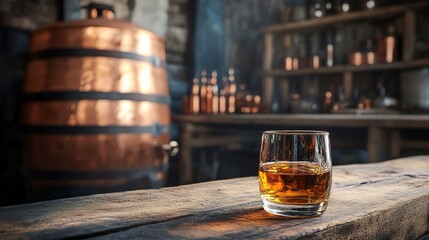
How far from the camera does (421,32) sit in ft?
13.3

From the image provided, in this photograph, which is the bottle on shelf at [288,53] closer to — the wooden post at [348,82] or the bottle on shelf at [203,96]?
the wooden post at [348,82]

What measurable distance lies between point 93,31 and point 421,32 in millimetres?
3240

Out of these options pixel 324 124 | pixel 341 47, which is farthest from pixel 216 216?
pixel 341 47

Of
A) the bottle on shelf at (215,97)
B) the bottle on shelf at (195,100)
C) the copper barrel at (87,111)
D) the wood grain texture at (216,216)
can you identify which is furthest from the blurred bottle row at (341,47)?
the wood grain texture at (216,216)

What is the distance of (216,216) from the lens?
0.74 metres

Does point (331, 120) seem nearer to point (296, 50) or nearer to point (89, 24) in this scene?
point (89, 24)

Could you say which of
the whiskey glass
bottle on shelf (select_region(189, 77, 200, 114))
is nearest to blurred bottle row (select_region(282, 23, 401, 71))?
bottle on shelf (select_region(189, 77, 200, 114))

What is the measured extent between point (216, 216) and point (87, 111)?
5.47 ft

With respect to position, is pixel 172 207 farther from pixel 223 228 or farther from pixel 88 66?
pixel 88 66

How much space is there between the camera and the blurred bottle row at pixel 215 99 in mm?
4113

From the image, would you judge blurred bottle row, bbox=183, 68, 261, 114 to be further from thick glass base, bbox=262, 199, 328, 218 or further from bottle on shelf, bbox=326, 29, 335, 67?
thick glass base, bbox=262, 199, 328, 218

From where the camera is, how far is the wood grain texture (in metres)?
0.63

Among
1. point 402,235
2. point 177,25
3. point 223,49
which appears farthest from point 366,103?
point 402,235

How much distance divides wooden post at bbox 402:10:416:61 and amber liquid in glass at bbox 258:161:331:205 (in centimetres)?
348
